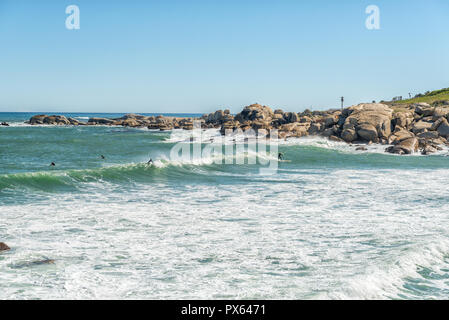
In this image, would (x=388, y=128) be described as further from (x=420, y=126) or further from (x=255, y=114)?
(x=255, y=114)

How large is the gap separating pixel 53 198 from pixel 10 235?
606 centimetres

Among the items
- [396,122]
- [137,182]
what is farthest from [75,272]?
[396,122]

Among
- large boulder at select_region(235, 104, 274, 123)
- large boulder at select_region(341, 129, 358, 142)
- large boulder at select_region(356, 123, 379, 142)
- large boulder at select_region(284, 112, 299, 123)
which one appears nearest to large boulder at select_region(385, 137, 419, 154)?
large boulder at select_region(356, 123, 379, 142)

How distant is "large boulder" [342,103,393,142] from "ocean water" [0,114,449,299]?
27988mm

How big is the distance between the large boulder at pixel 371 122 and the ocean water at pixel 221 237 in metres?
28.0

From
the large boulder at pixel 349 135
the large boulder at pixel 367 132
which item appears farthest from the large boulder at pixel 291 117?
the large boulder at pixel 367 132

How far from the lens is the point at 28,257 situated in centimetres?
1030

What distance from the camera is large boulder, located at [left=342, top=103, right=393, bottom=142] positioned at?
2050 inches

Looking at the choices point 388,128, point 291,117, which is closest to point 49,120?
point 291,117

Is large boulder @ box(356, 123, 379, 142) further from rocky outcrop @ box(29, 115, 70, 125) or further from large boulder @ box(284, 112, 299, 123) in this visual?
rocky outcrop @ box(29, 115, 70, 125)

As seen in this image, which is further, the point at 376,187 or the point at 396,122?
the point at 396,122

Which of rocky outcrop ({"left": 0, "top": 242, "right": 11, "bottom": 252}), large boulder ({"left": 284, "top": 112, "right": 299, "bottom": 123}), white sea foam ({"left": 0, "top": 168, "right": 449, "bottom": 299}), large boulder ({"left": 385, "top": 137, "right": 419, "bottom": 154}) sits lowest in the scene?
white sea foam ({"left": 0, "top": 168, "right": 449, "bottom": 299})

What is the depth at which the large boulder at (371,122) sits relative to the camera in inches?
2050
